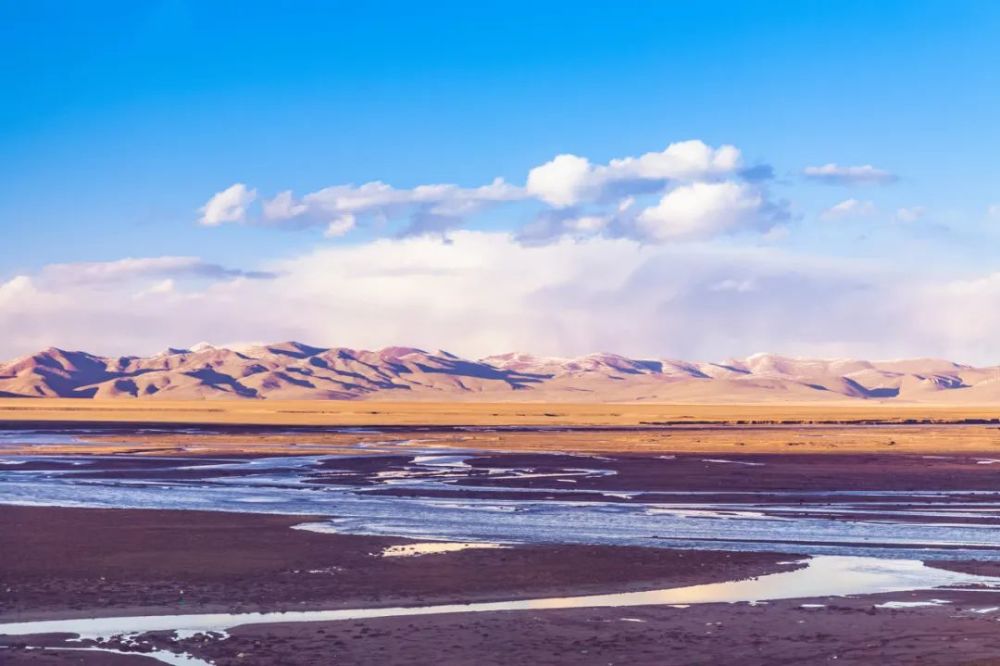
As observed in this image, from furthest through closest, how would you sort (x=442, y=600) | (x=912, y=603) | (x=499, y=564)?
1. (x=499, y=564)
2. (x=442, y=600)
3. (x=912, y=603)

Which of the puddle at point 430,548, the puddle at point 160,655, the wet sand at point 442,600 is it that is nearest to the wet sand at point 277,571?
the wet sand at point 442,600

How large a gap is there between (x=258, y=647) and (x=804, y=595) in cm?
792

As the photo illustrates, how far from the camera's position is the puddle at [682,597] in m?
15.4

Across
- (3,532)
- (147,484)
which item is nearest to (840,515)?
(3,532)

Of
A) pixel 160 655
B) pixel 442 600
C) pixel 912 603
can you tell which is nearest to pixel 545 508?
pixel 442 600

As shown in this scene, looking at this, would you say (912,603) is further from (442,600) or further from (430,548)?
(430,548)

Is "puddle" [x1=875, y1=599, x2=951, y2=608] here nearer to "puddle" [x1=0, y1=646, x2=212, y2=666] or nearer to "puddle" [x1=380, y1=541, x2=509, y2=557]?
"puddle" [x1=380, y1=541, x2=509, y2=557]

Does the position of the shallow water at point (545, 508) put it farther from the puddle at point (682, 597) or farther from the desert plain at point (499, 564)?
the puddle at point (682, 597)

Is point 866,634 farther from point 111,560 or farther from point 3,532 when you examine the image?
point 3,532

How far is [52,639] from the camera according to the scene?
47.2 feet

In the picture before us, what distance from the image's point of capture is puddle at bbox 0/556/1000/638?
50.7ft

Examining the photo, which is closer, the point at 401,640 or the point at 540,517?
the point at 401,640

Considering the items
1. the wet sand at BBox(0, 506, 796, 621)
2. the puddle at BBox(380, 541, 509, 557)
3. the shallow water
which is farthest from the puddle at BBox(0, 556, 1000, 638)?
the puddle at BBox(380, 541, 509, 557)

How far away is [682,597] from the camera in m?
17.6
